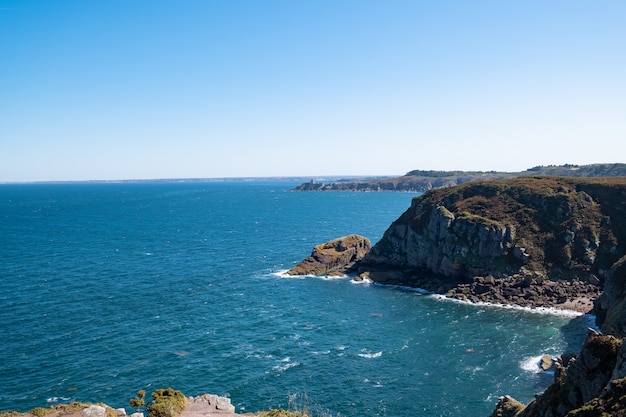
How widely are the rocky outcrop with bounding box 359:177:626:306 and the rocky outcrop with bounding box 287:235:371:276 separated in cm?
574

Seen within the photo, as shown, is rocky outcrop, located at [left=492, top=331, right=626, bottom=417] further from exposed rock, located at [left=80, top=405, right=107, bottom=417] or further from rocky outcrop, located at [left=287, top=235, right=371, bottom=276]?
rocky outcrop, located at [left=287, top=235, right=371, bottom=276]

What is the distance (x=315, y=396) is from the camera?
53.1m

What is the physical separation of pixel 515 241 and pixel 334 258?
43.4 m

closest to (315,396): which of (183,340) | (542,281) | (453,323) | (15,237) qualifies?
(183,340)

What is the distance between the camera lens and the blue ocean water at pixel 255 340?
53281 mm

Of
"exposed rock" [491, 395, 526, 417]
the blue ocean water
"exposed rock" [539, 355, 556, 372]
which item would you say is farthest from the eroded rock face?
"exposed rock" [491, 395, 526, 417]

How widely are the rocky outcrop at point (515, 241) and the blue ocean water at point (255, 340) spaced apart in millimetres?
11388

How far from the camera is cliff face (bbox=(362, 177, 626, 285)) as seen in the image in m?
97.6

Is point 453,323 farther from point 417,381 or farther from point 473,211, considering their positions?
point 473,211

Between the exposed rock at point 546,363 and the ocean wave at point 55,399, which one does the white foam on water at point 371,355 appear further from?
the ocean wave at point 55,399

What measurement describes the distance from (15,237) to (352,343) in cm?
13768

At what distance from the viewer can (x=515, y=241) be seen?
102812 mm

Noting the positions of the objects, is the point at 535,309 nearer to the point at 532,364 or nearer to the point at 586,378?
the point at 532,364

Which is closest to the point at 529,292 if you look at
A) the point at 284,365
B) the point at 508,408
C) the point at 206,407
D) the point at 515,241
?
the point at 515,241
